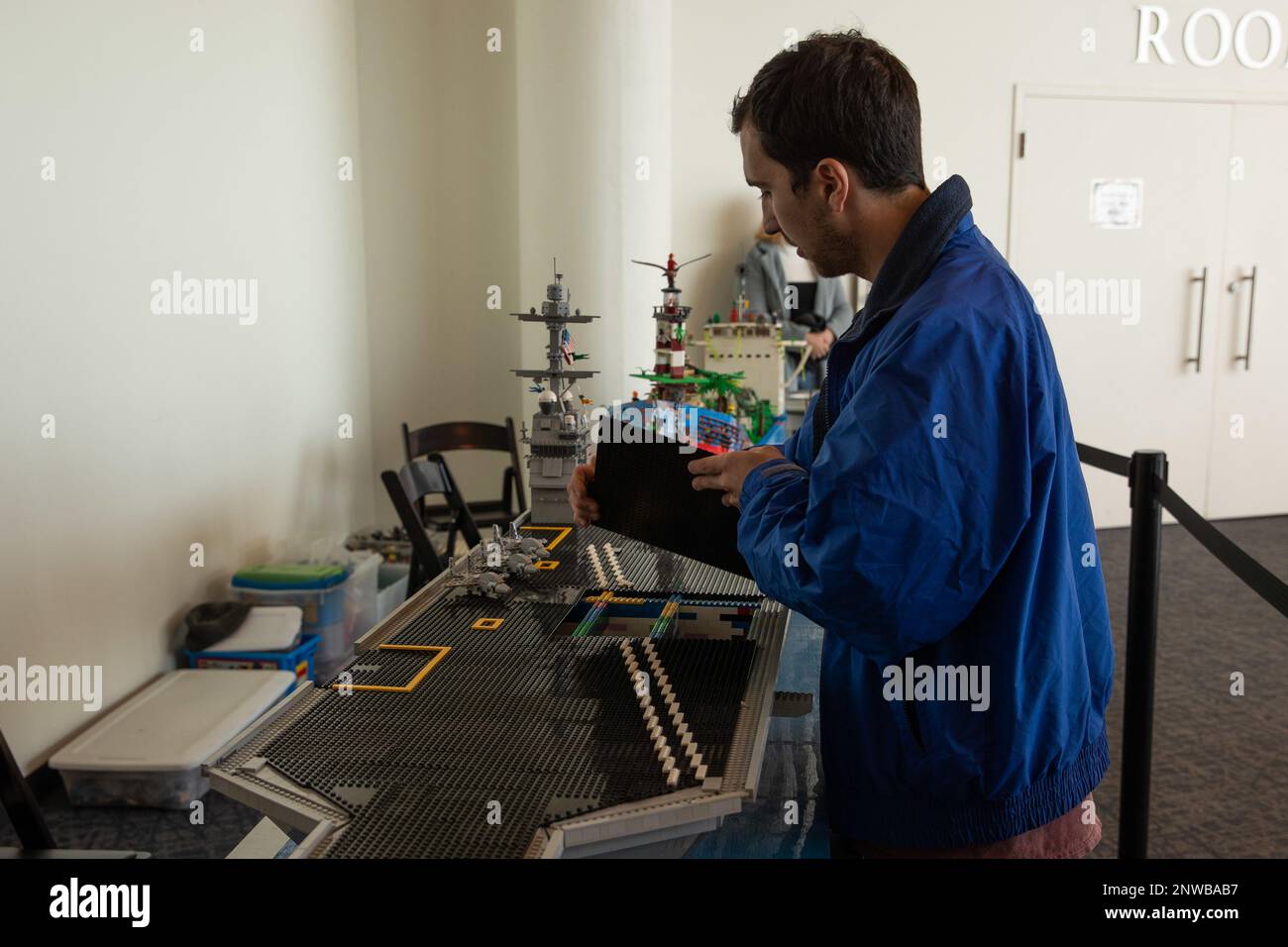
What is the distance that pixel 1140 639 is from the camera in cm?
203

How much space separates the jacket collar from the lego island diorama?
1.81 ft

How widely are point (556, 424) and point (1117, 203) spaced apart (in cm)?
470

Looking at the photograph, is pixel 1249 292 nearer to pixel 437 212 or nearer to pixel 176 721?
pixel 437 212

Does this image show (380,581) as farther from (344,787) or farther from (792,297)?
(344,787)

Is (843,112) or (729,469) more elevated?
(843,112)

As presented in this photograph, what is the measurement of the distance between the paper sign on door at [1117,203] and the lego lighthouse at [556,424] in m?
4.47

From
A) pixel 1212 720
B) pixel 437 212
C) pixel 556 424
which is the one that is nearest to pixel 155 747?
pixel 556 424

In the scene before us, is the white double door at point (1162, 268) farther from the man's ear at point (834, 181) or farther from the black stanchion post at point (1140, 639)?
the man's ear at point (834, 181)

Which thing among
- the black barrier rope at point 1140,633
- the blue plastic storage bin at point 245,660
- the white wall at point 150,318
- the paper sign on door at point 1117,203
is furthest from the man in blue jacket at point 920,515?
the paper sign on door at point 1117,203

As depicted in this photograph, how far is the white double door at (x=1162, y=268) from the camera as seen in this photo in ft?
19.1

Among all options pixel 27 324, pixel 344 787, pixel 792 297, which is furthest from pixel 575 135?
pixel 344 787

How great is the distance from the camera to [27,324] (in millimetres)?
2730

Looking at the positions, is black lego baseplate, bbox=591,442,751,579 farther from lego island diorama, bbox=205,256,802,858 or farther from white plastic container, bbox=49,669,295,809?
white plastic container, bbox=49,669,295,809
